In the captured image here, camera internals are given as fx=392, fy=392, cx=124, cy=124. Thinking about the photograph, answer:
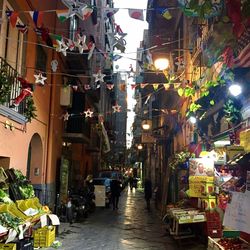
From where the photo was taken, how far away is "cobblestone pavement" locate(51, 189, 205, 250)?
40.4 ft

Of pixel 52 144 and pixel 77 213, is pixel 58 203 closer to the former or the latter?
pixel 77 213

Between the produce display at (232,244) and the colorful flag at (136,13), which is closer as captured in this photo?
the produce display at (232,244)

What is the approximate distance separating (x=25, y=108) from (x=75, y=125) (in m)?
9.22

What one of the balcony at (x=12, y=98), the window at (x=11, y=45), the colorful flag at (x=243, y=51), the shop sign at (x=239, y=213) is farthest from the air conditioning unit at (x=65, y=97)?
the shop sign at (x=239, y=213)

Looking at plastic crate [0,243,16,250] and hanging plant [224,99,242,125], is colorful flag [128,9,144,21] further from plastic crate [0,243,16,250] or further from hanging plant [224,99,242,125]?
plastic crate [0,243,16,250]

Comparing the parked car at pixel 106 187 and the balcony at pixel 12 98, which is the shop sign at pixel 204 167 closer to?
the balcony at pixel 12 98

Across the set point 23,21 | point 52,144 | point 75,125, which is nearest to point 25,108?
point 23,21

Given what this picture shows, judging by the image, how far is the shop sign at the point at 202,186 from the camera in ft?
39.0

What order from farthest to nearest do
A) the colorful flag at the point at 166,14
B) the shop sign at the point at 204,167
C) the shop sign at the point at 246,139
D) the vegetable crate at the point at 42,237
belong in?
the shop sign at the point at 204,167, the vegetable crate at the point at 42,237, the colorful flag at the point at 166,14, the shop sign at the point at 246,139

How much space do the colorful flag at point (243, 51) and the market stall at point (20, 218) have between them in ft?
18.8

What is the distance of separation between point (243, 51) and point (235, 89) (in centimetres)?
123

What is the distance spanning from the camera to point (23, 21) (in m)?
12.8

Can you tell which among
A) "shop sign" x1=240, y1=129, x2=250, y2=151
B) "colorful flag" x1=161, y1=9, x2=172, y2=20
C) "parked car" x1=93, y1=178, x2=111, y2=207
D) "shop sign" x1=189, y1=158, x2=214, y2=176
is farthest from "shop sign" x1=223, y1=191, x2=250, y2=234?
"parked car" x1=93, y1=178, x2=111, y2=207

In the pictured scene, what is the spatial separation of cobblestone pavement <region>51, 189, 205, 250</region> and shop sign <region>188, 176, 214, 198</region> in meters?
1.64
